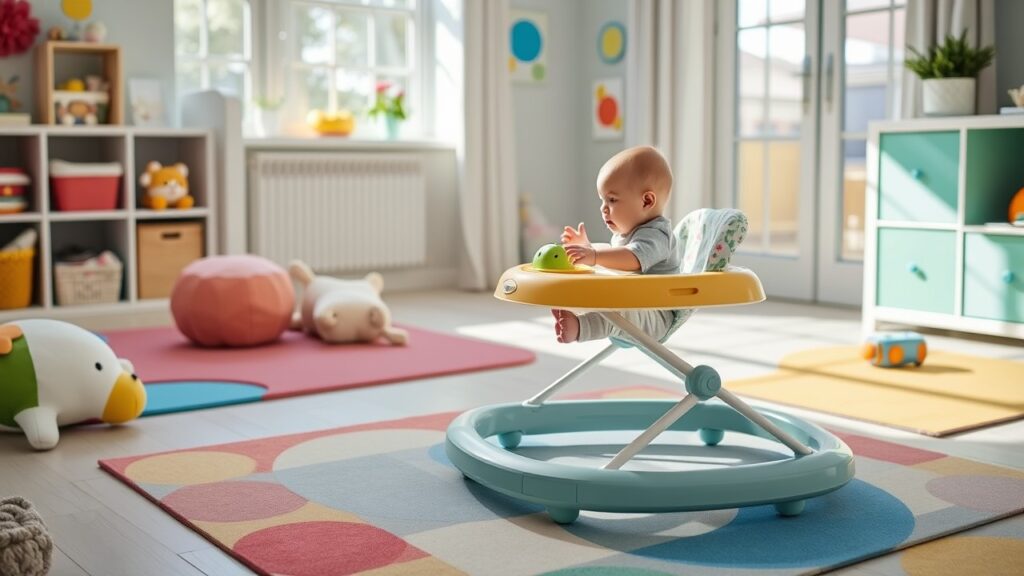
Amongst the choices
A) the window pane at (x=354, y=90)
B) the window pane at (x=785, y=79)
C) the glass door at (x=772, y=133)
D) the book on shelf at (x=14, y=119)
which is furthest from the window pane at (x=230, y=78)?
the window pane at (x=785, y=79)

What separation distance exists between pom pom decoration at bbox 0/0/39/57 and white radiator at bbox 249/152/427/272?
1.05 meters

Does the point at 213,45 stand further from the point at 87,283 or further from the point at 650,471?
the point at 650,471

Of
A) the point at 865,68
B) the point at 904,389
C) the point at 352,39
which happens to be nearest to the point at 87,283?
the point at 352,39

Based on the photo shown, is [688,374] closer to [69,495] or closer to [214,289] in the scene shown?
[69,495]

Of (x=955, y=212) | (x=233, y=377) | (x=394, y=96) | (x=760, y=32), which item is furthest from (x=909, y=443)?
(x=394, y=96)

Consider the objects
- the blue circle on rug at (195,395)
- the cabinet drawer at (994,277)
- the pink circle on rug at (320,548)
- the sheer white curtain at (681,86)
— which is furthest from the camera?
the sheer white curtain at (681,86)

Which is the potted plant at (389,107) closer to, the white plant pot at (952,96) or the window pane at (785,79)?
the window pane at (785,79)

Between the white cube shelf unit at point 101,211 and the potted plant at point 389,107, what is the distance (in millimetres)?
994

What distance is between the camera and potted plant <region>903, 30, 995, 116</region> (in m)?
3.97

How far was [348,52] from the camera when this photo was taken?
216 inches

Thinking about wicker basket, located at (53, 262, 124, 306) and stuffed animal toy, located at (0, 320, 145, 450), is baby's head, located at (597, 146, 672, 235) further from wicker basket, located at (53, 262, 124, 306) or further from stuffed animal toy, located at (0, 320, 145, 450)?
wicker basket, located at (53, 262, 124, 306)

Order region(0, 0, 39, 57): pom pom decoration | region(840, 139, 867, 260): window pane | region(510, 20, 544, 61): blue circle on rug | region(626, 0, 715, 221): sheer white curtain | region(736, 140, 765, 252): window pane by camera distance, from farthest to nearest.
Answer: region(510, 20, 544, 61): blue circle on rug
region(626, 0, 715, 221): sheer white curtain
region(736, 140, 765, 252): window pane
region(840, 139, 867, 260): window pane
region(0, 0, 39, 57): pom pom decoration

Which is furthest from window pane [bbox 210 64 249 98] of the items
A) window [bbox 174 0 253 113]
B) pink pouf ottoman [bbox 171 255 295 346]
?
pink pouf ottoman [bbox 171 255 295 346]

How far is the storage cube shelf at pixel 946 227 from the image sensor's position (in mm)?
3740
